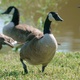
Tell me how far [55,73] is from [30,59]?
1.99 ft

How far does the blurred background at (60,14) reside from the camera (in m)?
13.8

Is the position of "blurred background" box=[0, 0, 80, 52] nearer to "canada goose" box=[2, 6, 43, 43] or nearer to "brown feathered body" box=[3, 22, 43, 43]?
"canada goose" box=[2, 6, 43, 43]

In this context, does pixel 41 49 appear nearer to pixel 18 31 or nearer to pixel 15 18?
pixel 18 31

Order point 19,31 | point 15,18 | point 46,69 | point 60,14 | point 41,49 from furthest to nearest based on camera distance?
point 60,14 → point 15,18 → point 19,31 → point 46,69 → point 41,49

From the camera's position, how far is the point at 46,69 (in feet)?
26.6

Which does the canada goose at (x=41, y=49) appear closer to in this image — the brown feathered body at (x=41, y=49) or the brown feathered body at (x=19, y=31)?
the brown feathered body at (x=41, y=49)

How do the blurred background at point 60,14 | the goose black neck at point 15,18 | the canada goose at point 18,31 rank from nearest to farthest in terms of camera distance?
1. the canada goose at point 18,31
2. the goose black neck at point 15,18
3. the blurred background at point 60,14

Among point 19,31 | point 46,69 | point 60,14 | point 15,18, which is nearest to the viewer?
point 46,69

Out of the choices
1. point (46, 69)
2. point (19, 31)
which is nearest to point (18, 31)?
point (19, 31)

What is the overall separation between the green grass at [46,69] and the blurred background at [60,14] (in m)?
2.99

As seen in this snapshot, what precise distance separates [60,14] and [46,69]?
11388 mm

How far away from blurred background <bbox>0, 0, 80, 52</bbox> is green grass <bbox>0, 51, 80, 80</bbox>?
299 cm

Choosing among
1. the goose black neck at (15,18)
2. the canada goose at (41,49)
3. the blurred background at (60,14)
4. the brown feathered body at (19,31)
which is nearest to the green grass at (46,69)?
the canada goose at (41,49)

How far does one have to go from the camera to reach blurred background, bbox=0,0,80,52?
543 inches
